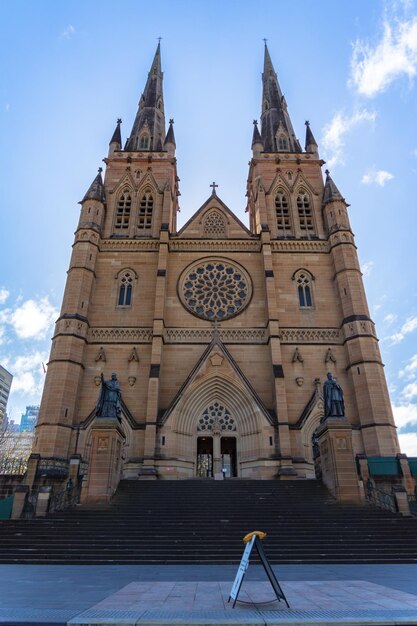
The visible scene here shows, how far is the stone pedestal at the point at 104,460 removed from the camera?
14.4 metres

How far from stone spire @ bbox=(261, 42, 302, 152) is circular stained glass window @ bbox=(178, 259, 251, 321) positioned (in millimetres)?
13460

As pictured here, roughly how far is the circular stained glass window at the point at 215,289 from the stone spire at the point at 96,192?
336 inches

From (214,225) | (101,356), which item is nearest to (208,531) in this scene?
(101,356)

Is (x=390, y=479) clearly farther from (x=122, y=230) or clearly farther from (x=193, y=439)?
(x=122, y=230)

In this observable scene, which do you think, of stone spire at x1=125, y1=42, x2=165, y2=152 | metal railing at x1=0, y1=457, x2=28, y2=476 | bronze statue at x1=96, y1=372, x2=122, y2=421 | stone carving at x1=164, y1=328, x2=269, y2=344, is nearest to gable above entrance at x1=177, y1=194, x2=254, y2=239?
stone carving at x1=164, y1=328, x2=269, y2=344

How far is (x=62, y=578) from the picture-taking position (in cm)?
713

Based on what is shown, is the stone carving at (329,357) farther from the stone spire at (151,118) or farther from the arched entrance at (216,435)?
the stone spire at (151,118)

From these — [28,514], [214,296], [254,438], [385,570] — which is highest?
[214,296]

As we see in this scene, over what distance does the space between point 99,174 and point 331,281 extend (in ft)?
62.1

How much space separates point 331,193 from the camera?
28844 mm

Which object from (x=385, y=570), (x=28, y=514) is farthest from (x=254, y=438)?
(x=385, y=570)

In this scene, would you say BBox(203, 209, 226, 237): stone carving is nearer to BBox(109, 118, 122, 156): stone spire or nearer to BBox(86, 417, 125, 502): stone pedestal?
BBox(109, 118, 122, 156): stone spire

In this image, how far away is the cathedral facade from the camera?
20.8 m

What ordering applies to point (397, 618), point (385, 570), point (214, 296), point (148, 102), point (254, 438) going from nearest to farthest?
point (397, 618)
point (385, 570)
point (254, 438)
point (214, 296)
point (148, 102)
